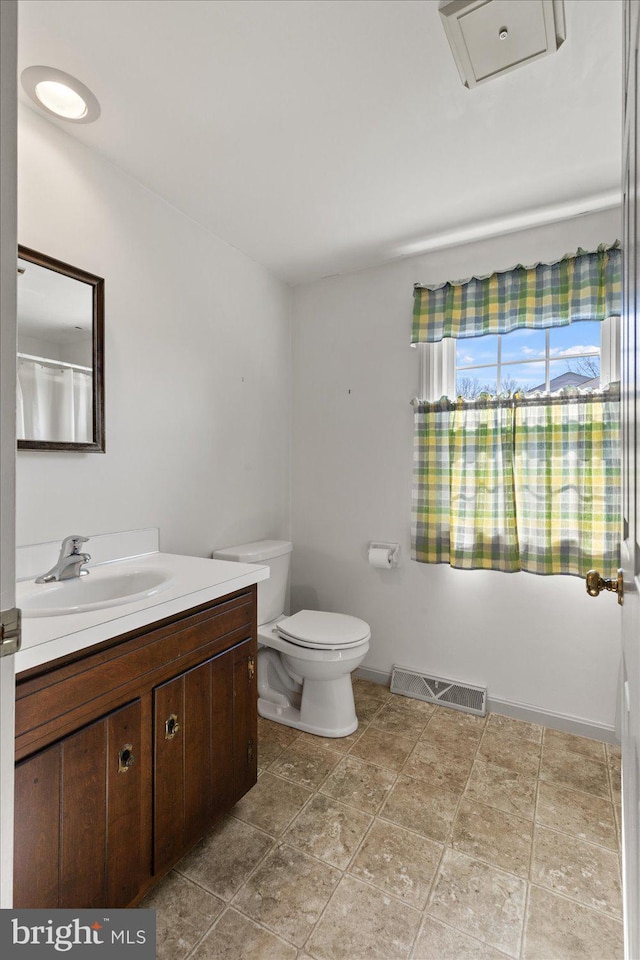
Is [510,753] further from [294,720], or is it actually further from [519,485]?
[519,485]

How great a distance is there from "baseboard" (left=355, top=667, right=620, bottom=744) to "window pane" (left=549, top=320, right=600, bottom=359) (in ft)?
5.59

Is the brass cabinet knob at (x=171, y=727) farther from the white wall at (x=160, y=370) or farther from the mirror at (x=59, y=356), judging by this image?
the mirror at (x=59, y=356)

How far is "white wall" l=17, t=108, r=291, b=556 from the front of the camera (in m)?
1.57

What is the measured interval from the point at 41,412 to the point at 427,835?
1929 millimetres

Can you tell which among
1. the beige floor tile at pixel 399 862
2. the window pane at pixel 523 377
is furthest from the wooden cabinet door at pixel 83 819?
the window pane at pixel 523 377

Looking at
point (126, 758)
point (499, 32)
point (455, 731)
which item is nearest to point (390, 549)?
point (455, 731)

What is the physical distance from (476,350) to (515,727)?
1868mm

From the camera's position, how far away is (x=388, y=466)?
2600 mm

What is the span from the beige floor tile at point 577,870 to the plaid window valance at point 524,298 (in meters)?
2.02

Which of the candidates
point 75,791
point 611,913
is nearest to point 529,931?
point 611,913

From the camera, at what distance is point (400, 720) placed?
7.36 ft

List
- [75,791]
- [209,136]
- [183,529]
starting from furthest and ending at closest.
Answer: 1. [183,529]
2. [209,136]
3. [75,791]

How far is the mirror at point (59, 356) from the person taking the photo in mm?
1497

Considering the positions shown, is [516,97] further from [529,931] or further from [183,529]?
[529,931]
